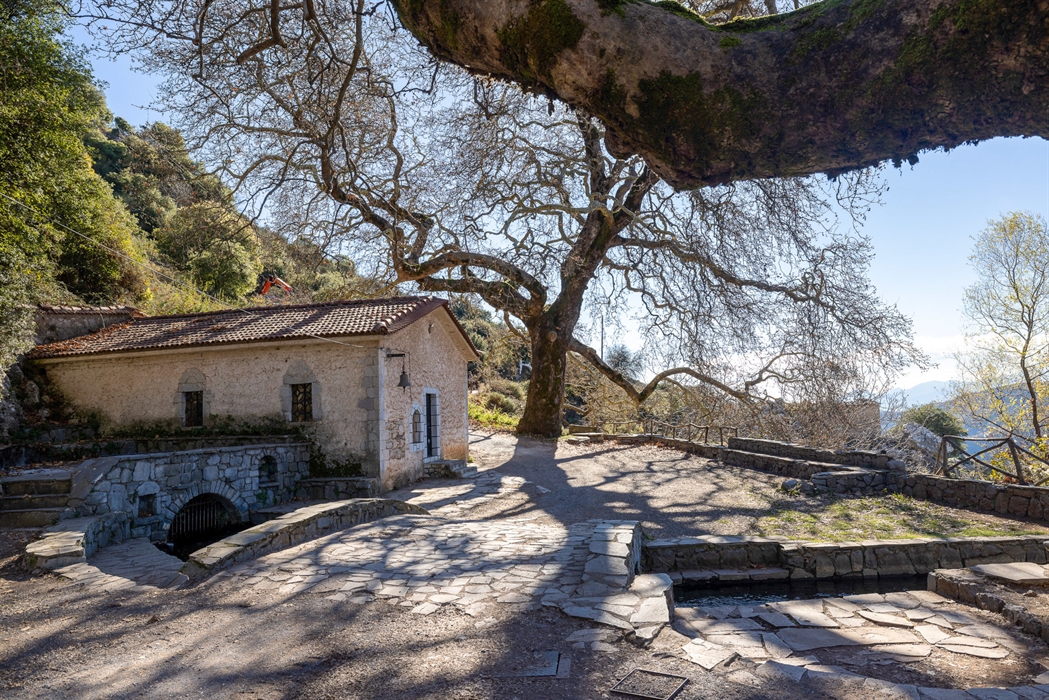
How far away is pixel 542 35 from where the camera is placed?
3.52 meters

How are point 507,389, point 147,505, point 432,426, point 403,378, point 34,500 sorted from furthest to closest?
point 507,389 < point 432,426 < point 403,378 < point 147,505 < point 34,500

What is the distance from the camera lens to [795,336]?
451 inches

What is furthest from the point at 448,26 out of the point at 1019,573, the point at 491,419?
the point at 491,419

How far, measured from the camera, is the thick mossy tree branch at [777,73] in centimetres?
260

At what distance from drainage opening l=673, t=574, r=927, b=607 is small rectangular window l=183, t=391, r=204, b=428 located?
11085mm

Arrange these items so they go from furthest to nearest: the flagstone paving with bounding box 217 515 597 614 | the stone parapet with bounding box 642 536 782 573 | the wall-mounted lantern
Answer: the wall-mounted lantern, the stone parapet with bounding box 642 536 782 573, the flagstone paving with bounding box 217 515 597 614

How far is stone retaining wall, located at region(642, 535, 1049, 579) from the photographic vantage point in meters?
7.53

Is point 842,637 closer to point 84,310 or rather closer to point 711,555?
point 711,555

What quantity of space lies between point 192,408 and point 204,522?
3.84m

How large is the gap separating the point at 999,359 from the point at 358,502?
736 inches

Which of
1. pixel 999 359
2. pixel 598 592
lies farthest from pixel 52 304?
pixel 999 359

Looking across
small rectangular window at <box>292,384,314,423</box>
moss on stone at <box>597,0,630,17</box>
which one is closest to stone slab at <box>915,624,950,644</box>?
moss on stone at <box>597,0,630,17</box>

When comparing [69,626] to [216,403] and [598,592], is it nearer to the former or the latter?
[598,592]

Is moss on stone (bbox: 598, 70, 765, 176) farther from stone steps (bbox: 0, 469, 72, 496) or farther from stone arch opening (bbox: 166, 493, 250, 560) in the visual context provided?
stone arch opening (bbox: 166, 493, 250, 560)
